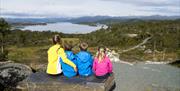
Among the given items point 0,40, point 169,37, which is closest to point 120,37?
point 169,37

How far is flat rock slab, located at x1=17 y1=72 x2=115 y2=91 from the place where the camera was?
24.5 ft

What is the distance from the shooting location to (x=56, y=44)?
8188mm

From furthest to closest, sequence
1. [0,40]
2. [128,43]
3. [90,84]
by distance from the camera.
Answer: [128,43] → [0,40] → [90,84]

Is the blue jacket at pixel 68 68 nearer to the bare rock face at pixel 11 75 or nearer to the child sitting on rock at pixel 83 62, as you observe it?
the child sitting on rock at pixel 83 62

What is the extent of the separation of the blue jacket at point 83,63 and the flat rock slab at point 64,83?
207 millimetres

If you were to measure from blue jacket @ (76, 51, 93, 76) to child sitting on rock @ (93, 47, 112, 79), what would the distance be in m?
0.17

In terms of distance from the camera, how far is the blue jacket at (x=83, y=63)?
8250 mm

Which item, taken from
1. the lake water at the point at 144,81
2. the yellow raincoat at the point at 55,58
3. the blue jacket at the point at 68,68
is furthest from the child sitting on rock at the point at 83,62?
the lake water at the point at 144,81

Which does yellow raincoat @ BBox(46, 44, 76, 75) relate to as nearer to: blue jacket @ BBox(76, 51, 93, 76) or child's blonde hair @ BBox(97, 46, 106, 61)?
blue jacket @ BBox(76, 51, 93, 76)

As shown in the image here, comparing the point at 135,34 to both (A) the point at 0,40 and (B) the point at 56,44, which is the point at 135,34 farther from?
(B) the point at 56,44

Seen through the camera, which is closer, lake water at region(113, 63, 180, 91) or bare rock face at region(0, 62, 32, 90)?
bare rock face at region(0, 62, 32, 90)

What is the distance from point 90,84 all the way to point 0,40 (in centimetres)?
6617

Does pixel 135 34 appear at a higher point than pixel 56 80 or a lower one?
lower

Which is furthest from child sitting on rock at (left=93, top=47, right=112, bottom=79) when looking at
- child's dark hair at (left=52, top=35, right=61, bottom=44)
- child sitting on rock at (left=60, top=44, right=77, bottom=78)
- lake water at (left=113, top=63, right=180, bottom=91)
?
lake water at (left=113, top=63, right=180, bottom=91)
